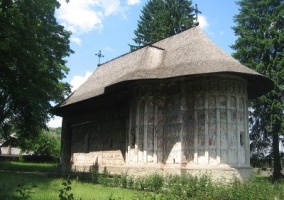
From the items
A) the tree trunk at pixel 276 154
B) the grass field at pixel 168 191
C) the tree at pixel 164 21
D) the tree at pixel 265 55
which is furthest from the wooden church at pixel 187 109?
the tree at pixel 164 21

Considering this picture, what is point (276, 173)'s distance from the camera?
22.0 meters

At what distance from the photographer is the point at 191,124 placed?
14031 mm

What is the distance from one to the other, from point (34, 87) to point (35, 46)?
8.46 feet

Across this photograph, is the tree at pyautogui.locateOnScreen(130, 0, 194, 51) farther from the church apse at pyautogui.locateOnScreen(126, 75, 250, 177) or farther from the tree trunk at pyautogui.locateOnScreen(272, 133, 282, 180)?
the church apse at pyautogui.locateOnScreen(126, 75, 250, 177)

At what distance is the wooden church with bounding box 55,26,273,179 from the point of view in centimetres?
1347

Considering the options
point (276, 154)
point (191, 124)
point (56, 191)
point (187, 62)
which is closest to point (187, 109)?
point (191, 124)

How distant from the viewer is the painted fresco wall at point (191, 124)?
1354cm

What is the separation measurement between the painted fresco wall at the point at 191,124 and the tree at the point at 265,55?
7779 mm

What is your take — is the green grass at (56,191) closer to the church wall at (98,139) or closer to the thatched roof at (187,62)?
the thatched roof at (187,62)

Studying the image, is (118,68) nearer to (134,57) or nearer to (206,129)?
(134,57)

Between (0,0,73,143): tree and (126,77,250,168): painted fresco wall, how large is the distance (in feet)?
19.0

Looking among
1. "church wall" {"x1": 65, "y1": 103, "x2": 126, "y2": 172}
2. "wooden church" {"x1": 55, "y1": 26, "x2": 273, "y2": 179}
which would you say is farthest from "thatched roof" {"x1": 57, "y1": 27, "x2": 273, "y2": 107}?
"church wall" {"x1": 65, "y1": 103, "x2": 126, "y2": 172}

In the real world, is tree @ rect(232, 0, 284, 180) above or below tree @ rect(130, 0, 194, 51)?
below

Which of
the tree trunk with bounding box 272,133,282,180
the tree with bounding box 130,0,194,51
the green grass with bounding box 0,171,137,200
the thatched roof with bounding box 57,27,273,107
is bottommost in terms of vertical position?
the green grass with bounding box 0,171,137,200
